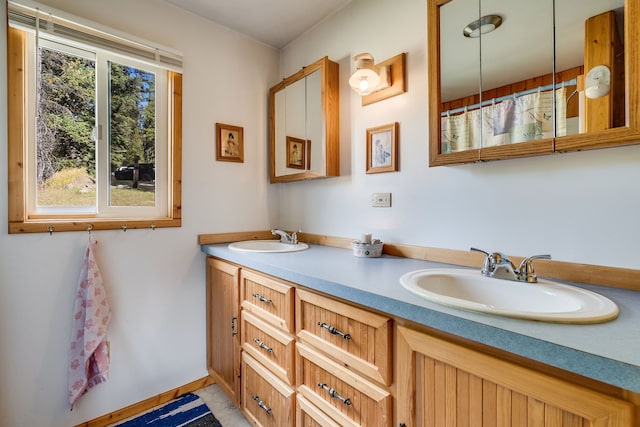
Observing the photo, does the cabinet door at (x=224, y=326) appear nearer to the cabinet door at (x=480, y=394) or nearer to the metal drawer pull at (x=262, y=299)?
the metal drawer pull at (x=262, y=299)

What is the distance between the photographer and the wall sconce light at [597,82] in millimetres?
930

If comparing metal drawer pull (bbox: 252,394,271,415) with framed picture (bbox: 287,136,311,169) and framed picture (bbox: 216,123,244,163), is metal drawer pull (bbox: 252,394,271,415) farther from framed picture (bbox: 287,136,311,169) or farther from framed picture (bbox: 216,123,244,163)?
framed picture (bbox: 216,123,244,163)

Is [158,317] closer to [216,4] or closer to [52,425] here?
[52,425]

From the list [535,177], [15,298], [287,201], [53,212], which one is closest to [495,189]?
[535,177]

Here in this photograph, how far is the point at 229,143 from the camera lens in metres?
2.10

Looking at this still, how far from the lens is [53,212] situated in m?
1.56

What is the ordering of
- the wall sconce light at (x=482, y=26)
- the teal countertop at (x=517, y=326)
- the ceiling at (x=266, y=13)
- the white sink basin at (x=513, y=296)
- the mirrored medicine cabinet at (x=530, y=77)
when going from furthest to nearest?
the ceiling at (x=266, y=13) → the wall sconce light at (x=482, y=26) → the mirrored medicine cabinet at (x=530, y=77) → the white sink basin at (x=513, y=296) → the teal countertop at (x=517, y=326)

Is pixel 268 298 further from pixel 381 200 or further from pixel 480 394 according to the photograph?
pixel 480 394

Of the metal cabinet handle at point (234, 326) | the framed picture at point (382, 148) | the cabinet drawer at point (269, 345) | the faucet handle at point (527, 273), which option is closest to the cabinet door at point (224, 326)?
the metal cabinet handle at point (234, 326)

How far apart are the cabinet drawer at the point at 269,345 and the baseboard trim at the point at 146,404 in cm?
66

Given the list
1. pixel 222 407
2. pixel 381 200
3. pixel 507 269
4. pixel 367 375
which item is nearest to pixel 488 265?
pixel 507 269

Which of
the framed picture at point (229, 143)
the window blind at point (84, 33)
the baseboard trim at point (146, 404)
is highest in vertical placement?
the window blind at point (84, 33)

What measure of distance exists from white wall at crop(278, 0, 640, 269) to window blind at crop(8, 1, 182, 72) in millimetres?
890

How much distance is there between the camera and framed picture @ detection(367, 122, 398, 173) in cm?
157
